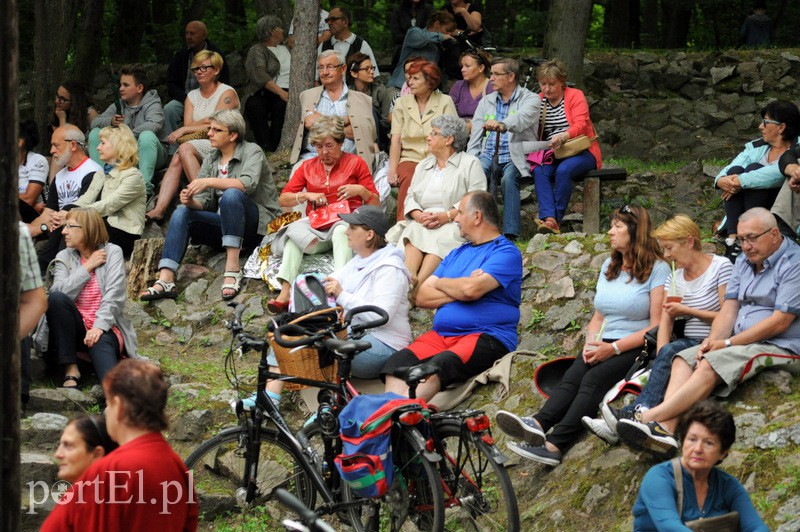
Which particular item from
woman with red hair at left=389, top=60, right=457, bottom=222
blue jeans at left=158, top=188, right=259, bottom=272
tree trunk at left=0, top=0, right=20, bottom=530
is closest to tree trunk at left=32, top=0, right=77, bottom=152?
blue jeans at left=158, top=188, right=259, bottom=272

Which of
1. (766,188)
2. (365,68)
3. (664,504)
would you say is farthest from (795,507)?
(365,68)

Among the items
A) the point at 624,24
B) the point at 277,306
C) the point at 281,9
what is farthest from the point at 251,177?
the point at 624,24

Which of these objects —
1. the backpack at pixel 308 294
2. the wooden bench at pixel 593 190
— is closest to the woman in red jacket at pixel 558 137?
the wooden bench at pixel 593 190

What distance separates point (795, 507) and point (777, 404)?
888 millimetres

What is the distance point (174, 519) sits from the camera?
161 inches

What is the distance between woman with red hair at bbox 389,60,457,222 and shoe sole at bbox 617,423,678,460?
14.7 feet

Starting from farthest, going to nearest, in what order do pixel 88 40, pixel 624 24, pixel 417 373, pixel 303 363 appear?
pixel 624 24, pixel 88 40, pixel 303 363, pixel 417 373

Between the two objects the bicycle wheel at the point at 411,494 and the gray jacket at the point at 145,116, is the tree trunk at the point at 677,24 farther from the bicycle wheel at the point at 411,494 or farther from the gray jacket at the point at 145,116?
the bicycle wheel at the point at 411,494

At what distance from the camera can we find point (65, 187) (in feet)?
33.9

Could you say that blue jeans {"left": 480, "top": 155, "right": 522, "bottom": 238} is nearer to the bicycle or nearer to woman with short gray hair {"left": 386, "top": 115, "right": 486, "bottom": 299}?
woman with short gray hair {"left": 386, "top": 115, "right": 486, "bottom": 299}

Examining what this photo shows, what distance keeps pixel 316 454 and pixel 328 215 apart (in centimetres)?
324

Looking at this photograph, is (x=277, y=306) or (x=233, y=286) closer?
(x=277, y=306)

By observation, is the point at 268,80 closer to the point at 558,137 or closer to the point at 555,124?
the point at 555,124

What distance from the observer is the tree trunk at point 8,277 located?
14.0 feet
